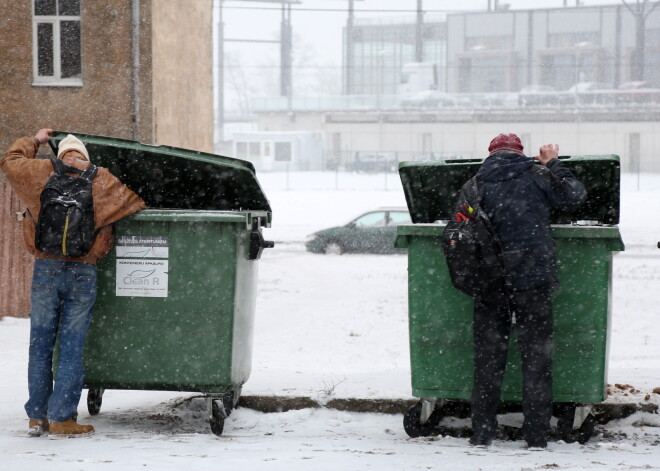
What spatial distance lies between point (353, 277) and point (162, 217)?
11.4 metres

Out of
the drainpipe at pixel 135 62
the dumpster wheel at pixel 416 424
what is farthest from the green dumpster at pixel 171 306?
the drainpipe at pixel 135 62

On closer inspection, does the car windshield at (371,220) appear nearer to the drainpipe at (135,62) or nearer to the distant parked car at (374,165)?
the drainpipe at (135,62)

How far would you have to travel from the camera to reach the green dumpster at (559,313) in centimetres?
513

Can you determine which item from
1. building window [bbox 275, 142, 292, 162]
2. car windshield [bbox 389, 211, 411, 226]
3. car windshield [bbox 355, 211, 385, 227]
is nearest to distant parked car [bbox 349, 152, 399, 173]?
building window [bbox 275, 142, 292, 162]

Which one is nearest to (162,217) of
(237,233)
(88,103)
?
(237,233)

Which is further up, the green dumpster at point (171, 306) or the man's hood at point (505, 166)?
the man's hood at point (505, 166)

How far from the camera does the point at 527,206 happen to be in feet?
16.2

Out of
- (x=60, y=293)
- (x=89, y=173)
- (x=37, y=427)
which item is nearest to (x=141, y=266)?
(x=60, y=293)

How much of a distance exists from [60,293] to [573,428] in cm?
287

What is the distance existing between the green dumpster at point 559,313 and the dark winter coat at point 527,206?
Result: 263mm

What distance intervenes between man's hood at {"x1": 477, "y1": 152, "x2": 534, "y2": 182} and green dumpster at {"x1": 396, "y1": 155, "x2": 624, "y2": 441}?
1.40 feet

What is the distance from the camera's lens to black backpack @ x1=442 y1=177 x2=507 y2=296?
4.95m

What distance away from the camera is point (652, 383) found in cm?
632

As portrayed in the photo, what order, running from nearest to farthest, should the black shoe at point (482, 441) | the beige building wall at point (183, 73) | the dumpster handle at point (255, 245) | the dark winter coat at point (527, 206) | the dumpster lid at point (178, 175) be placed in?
1. the dark winter coat at point (527, 206)
2. the black shoe at point (482, 441)
3. the dumpster handle at point (255, 245)
4. the dumpster lid at point (178, 175)
5. the beige building wall at point (183, 73)
